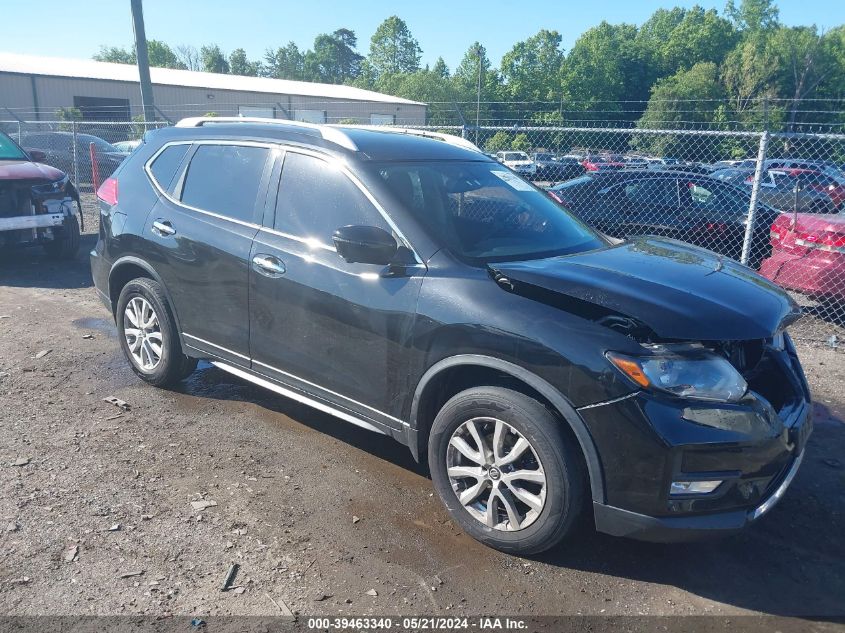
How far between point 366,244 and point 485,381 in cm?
88

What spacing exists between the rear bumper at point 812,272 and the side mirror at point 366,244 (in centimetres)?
510

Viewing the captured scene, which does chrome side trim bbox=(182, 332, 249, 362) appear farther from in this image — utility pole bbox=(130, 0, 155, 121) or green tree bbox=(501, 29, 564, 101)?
green tree bbox=(501, 29, 564, 101)

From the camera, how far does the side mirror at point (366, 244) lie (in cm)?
349

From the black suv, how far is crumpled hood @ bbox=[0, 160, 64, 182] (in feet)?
15.0

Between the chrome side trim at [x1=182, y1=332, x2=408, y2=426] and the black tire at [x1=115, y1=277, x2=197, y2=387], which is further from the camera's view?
the black tire at [x1=115, y1=277, x2=197, y2=387]

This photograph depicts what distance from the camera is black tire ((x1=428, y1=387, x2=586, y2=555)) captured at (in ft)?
9.96

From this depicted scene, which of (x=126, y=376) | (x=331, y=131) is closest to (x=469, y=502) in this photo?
(x=331, y=131)

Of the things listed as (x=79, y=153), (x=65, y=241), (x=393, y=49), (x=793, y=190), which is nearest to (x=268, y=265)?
(x=65, y=241)

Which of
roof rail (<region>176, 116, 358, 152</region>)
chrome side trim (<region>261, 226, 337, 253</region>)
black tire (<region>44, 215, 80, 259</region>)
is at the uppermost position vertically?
roof rail (<region>176, 116, 358, 152</region>)

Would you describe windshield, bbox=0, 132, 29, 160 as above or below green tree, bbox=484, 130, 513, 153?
above

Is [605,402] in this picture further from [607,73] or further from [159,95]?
[607,73]

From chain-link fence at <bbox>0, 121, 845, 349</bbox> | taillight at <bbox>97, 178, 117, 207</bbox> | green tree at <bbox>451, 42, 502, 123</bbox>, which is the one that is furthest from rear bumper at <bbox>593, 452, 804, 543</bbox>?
Answer: green tree at <bbox>451, 42, 502, 123</bbox>

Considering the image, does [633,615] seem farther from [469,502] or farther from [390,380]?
[390,380]

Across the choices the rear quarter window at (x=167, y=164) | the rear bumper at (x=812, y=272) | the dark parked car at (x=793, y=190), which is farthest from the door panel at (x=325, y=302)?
the dark parked car at (x=793, y=190)
